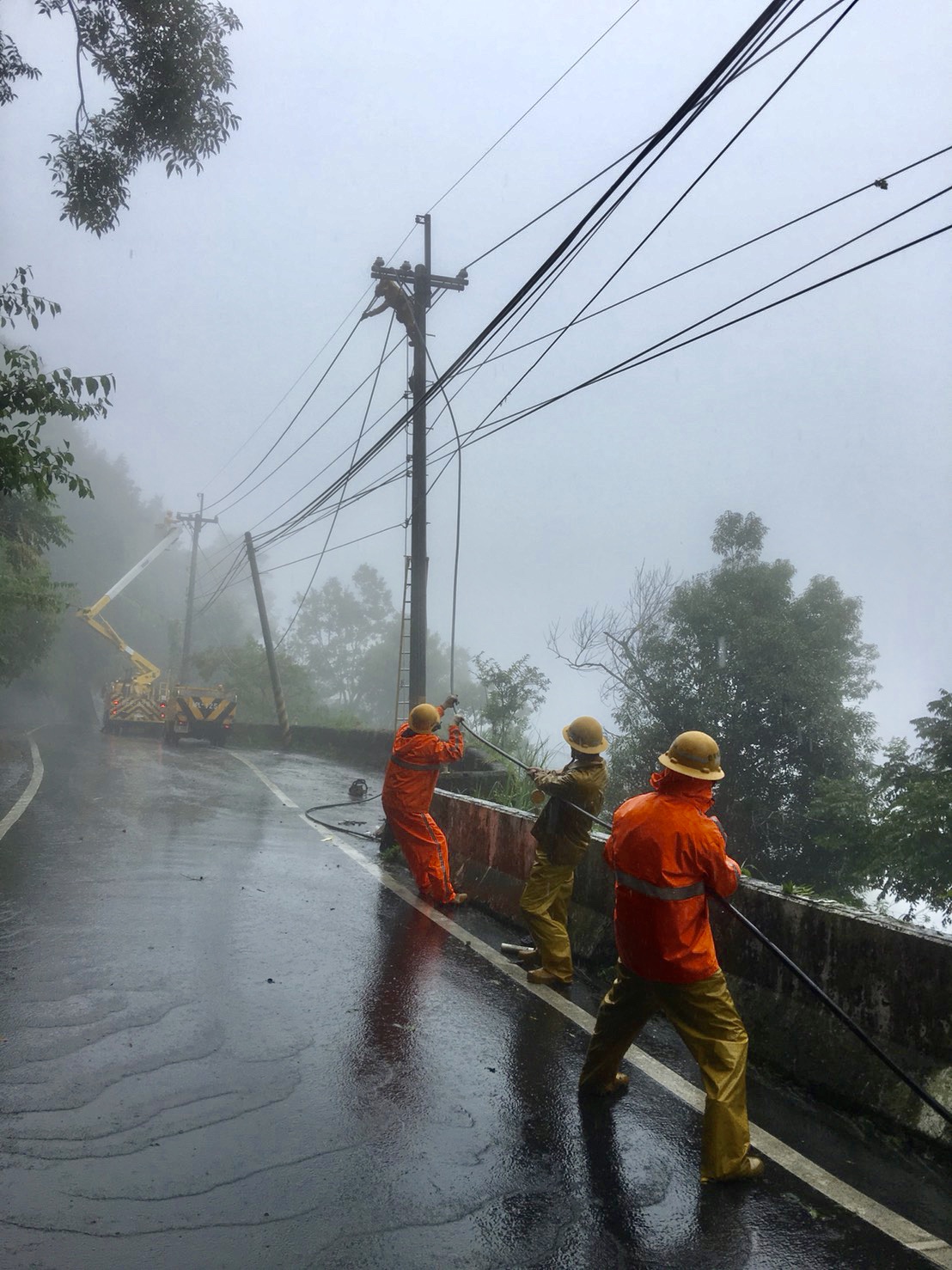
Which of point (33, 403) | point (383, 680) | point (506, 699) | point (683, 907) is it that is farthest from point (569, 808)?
point (383, 680)

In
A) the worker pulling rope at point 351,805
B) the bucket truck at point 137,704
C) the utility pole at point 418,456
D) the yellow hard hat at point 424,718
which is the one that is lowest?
the bucket truck at point 137,704

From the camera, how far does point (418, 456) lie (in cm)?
1388

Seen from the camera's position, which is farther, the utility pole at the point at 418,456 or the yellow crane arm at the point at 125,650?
the yellow crane arm at the point at 125,650

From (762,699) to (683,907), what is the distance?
29792mm

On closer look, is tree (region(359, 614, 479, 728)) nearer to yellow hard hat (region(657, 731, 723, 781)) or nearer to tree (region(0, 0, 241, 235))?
tree (region(0, 0, 241, 235))

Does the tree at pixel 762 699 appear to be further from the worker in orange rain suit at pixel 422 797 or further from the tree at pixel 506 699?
the worker in orange rain suit at pixel 422 797

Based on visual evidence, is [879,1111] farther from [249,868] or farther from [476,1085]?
[249,868]

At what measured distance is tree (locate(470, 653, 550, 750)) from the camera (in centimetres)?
2041

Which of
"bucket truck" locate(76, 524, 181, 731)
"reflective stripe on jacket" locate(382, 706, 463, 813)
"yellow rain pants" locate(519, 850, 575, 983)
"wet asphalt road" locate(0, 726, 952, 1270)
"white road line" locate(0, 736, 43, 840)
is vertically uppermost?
"reflective stripe on jacket" locate(382, 706, 463, 813)

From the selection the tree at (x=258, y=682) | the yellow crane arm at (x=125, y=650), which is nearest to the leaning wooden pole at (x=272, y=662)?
the yellow crane arm at (x=125, y=650)

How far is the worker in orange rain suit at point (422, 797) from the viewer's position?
348 inches

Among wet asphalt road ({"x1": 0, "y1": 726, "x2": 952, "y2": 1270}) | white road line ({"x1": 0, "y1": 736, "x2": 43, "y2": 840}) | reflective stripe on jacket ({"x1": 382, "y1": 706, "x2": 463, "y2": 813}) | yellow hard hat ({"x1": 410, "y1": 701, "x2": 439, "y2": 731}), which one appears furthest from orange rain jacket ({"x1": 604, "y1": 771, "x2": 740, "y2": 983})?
white road line ({"x1": 0, "y1": 736, "x2": 43, "y2": 840})

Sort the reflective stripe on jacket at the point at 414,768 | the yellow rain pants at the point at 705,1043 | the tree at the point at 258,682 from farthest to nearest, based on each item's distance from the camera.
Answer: the tree at the point at 258,682
the reflective stripe on jacket at the point at 414,768
the yellow rain pants at the point at 705,1043

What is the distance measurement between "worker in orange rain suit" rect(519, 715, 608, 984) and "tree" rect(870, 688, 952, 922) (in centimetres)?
1622
